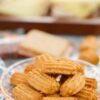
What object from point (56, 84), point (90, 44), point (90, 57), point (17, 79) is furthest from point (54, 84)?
point (90, 44)

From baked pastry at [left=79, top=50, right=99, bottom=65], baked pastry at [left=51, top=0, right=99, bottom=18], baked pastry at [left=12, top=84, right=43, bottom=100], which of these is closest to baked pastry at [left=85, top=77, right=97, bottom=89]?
baked pastry at [left=12, top=84, right=43, bottom=100]

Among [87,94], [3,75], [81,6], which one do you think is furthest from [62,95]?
[81,6]

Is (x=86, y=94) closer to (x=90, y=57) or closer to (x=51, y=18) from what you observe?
(x=90, y=57)

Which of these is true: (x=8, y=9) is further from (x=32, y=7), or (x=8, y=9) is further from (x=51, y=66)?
(x=51, y=66)

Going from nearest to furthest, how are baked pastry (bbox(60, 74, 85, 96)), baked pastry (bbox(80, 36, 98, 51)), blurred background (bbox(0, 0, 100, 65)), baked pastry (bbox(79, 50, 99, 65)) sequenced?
baked pastry (bbox(60, 74, 85, 96))
baked pastry (bbox(79, 50, 99, 65))
baked pastry (bbox(80, 36, 98, 51))
blurred background (bbox(0, 0, 100, 65))

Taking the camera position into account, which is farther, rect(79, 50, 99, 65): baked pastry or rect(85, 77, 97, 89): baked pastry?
rect(79, 50, 99, 65): baked pastry

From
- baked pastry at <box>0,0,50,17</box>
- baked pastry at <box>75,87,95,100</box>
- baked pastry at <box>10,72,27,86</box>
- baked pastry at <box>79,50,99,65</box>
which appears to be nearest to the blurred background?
baked pastry at <box>0,0,50,17</box>

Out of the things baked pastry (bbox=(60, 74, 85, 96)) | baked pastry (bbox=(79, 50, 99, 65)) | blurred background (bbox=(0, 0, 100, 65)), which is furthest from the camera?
blurred background (bbox=(0, 0, 100, 65))

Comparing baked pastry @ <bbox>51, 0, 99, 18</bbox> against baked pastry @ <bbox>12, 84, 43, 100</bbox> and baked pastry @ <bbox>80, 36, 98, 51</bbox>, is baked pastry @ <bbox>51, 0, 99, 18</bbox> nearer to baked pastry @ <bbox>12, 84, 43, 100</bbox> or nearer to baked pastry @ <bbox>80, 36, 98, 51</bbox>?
baked pastry @ <bbox>80, 36, 98, 51</bbox>

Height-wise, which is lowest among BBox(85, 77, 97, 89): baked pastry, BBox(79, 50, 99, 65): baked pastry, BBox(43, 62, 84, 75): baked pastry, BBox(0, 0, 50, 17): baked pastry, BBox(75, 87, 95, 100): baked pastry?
BBox(79, 50, 99, 65): baked pastry

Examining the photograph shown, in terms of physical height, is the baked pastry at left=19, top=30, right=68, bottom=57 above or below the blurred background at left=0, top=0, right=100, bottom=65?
below
